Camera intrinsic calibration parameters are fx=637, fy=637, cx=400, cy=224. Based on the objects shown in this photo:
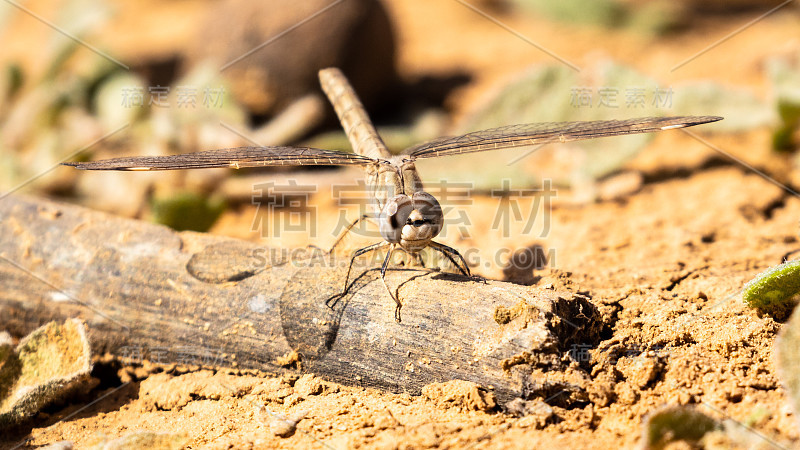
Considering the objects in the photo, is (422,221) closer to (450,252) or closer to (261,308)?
(450,252)

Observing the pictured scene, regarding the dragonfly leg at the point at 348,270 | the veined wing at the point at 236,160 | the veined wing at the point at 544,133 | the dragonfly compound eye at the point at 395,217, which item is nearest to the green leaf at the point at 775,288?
the veined wing at the point at 544,133

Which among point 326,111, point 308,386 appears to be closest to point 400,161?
point 308,386

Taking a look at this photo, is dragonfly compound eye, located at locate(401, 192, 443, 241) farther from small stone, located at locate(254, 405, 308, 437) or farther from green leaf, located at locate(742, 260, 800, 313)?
green leaf, located at locate(742, 260, 800, 313)

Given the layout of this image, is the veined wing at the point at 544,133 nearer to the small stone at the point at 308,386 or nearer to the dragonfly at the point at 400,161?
the dragonfly at the point at 400,161

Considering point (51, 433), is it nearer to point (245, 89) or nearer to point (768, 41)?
point (245, 89)

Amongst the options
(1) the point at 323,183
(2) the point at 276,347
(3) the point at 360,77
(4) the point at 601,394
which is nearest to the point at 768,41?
(3) the point at 360,77
